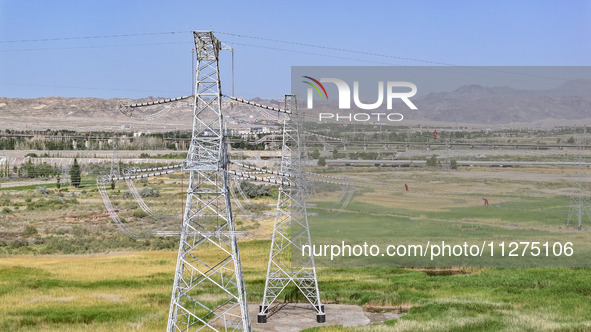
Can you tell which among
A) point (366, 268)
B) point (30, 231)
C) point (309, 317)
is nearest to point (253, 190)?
point (30, 231)

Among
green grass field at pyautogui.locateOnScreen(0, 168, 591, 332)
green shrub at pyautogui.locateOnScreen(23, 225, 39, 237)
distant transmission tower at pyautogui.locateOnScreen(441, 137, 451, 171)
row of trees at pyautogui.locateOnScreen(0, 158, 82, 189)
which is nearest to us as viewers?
green grass field at pyautogui.locateOnScreen(0, 168, 591, 332)

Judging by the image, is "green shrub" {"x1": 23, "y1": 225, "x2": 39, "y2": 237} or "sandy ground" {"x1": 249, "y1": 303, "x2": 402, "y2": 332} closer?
"sandy ground" {"x1": 249, "y1": 303, "x2": 402, "y2": 332}

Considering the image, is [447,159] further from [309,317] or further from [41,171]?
[41,171]

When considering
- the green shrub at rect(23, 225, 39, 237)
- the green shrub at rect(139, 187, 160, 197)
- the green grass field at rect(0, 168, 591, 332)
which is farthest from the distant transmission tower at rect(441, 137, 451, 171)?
the green shrub at rect(23, 225, 39, 237)

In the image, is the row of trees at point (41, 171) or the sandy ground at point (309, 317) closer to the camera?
the sandy ground at point (309, 317)

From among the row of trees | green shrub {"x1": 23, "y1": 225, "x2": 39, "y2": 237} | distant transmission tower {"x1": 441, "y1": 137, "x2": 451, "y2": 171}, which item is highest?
distant transmission tower {"x1": 441, "y1": 137, "x2": 451, "y2": 171}

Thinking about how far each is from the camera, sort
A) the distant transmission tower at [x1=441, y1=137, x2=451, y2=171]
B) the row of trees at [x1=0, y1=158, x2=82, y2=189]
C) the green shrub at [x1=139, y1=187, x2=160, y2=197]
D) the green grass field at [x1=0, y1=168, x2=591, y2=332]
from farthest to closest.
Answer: the row of trees at [x1=0, y1=158, x2=82, y2=189] → the green shrub at [x1=139, y1=187, x2=160, y2=197] → the distant transmission tower at [x1=441, y1=137, x2=451, y2=171] → the green grass field at [x1=0, y1=168, x2=591, y2=332]

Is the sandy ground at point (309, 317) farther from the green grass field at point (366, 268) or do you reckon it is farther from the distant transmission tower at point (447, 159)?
the distant transmission tower at point (447, 159)

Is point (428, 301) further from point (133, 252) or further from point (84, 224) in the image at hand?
point (84, 224)

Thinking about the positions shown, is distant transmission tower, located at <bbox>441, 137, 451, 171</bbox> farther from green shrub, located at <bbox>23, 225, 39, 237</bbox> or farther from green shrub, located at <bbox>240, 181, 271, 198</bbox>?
green shrub, located at <bbox>23, 225, 39, 237</bbox>

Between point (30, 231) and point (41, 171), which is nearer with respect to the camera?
point (30, 231)

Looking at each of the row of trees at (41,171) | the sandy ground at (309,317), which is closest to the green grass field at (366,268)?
the sandy ground at (309,317)

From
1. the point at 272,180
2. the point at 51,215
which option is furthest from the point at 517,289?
the point at 51,215

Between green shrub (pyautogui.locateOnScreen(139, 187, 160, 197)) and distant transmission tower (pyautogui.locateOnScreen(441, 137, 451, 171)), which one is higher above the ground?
distant transmission tower (pyautogui.locateOnScreen(441, 137, 451, 171))
